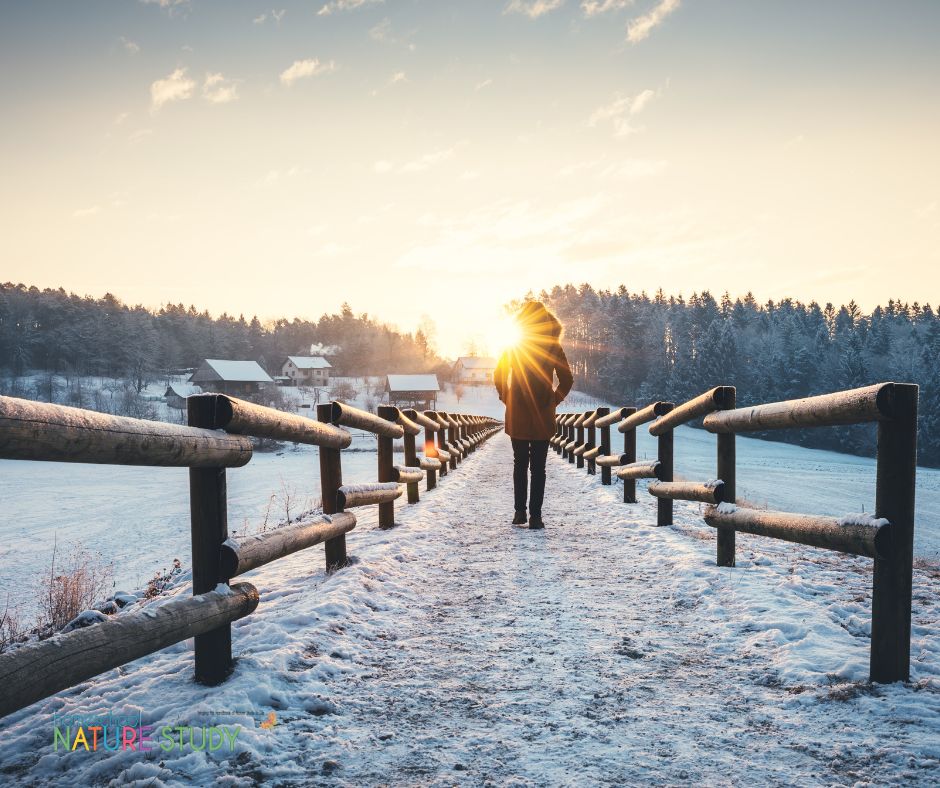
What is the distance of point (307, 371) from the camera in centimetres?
10388

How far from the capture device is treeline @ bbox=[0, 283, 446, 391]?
242 feet

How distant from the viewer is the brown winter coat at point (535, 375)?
21.4 feet

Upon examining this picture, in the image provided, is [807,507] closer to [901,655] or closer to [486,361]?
[901,655]

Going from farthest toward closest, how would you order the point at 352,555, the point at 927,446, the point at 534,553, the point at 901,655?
the point at 927,446 < the point at 534,553 < the point at 352,555 < the point at 901,655

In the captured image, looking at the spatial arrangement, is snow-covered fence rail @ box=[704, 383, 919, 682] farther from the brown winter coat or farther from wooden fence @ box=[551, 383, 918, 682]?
the brown winter coat

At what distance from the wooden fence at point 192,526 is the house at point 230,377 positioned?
76.0 metres

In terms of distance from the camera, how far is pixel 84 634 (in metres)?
1.83

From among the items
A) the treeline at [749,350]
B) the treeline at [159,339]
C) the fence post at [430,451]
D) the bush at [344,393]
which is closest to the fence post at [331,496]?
the fence post at [430,451]

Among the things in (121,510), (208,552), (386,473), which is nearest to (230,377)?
(121,510)

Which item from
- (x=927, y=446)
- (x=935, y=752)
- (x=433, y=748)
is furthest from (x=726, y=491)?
(x=927, y=446)

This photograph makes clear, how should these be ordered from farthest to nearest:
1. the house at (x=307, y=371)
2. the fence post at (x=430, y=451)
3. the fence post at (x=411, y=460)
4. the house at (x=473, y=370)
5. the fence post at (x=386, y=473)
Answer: the house at (x=473, y=370) < the house at (x=307, y=371) < the fence post at (x=430, y=451) < the fence post at (x=411, y=460) < the fence post at (x=386, y=473)

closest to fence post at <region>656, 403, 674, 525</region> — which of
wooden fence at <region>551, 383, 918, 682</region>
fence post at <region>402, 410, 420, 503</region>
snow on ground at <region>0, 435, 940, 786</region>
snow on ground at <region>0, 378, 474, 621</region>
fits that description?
snow on ground at <region>0, 435, 940, 786</region>

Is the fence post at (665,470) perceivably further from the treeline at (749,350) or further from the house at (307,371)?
the house at (307,371)

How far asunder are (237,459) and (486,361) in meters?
108
